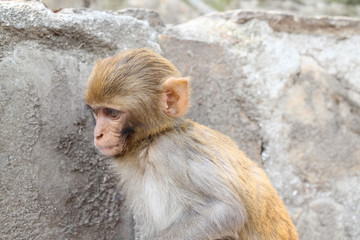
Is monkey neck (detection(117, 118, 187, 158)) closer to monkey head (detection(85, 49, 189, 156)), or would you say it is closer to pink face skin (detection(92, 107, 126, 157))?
monkey head (detection(85, 49, 189, 156))

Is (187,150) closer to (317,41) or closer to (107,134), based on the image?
(107,134)

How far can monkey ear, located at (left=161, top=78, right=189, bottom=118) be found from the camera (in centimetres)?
364

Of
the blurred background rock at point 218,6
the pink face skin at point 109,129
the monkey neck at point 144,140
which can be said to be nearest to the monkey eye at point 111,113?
the pink face skin at point 109,129

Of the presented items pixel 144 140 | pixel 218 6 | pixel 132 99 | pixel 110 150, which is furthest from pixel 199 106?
pixel 218 6

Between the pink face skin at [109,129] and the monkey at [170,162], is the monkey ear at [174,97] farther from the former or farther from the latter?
the pink face skin at [109,129]

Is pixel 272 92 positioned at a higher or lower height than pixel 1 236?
higher

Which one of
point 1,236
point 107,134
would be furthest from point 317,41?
point 1,236

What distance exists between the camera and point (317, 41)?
502 centimetres

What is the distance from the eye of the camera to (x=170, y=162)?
136 inches

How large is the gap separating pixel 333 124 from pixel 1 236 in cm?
317

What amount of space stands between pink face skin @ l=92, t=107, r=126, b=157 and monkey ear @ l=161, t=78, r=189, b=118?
1.10ft

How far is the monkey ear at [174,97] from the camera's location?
143 inches

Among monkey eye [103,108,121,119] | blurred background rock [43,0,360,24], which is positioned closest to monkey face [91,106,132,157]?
monkey eye [103,108,121,119]

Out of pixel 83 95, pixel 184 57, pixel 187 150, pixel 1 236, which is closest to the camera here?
pixel 1 236
